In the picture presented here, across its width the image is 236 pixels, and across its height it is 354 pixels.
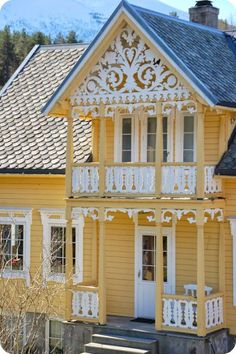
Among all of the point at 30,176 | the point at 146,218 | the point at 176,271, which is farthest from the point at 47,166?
the point at 176,271

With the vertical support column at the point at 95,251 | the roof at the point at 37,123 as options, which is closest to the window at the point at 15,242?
the roof at the point at 37,123

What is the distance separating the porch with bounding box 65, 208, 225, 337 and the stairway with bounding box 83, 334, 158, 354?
48cm

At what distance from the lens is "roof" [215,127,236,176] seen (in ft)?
63.8

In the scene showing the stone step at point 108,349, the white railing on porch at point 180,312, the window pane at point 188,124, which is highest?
the window pane at point 188,124

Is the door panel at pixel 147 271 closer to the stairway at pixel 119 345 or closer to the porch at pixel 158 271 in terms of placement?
the porch at pixel 158 271

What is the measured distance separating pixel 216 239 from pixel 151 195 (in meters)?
2.01

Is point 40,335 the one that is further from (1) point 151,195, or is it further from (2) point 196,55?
(2) point 196,55

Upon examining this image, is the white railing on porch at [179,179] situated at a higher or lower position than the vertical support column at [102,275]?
higher

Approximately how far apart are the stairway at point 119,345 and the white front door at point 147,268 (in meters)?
1.66

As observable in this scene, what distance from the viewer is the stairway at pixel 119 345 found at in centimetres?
1922

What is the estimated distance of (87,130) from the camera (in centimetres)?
2303

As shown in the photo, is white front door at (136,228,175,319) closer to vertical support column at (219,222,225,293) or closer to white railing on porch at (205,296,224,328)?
vertical support column at (219,222,225,293)

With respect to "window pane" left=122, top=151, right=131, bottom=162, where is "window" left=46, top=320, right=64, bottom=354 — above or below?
below

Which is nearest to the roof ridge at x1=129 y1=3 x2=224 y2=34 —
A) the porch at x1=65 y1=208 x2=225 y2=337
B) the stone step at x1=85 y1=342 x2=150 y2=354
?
the porch at x1=65 y1=208 x2=225 y2=337
